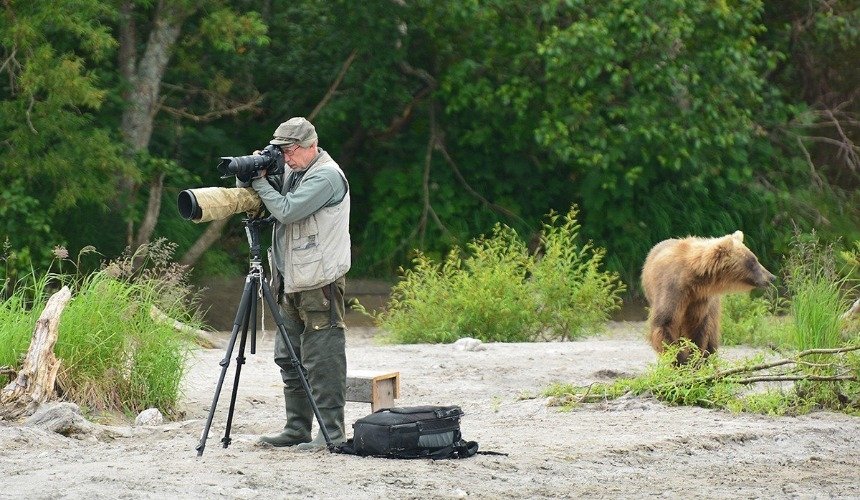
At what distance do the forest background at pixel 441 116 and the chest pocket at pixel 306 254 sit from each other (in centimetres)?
830

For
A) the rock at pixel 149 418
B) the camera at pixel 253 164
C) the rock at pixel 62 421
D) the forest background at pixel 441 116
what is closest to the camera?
the camera at pixel 253 164

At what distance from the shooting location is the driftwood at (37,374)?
7.50 m

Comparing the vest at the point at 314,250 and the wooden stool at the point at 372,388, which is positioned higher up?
the vest at the point at 314,250

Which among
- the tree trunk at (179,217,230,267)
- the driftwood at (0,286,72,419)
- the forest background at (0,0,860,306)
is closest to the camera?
the driftwood at (0,286,72,419)

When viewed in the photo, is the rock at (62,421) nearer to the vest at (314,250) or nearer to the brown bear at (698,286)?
the vest at (314,250)

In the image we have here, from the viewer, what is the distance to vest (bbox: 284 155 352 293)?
6.32m

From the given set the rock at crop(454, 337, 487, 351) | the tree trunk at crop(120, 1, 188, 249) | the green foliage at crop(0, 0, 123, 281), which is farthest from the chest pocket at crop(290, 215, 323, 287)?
the tree trunk at crop(120, 1, 188, 249)

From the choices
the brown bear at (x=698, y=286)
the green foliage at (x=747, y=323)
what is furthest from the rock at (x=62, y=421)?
the green foliage at (x=747, y=323)

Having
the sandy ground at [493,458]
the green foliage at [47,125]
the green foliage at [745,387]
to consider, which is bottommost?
the sandy ground at [493,458]

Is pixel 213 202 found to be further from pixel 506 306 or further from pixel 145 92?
pixel 145 92

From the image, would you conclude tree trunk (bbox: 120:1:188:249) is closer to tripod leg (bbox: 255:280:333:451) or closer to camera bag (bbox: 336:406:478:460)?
tripod leg (bbox: 255:280:333:451)

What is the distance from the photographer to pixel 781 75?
67.6 feet

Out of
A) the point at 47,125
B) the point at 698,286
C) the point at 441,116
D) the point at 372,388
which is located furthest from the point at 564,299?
the point at 441,116

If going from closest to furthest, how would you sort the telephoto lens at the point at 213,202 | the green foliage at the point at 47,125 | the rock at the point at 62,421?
the telephoto lens at the point at 213,202
the rock at the point at 62,421
the green foliage at the point at 47,125
